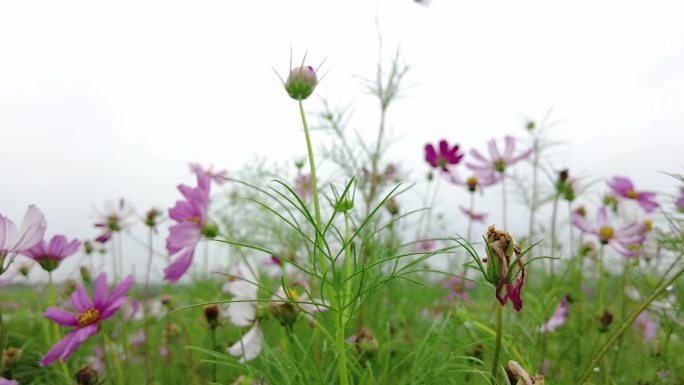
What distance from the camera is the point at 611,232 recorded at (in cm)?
110

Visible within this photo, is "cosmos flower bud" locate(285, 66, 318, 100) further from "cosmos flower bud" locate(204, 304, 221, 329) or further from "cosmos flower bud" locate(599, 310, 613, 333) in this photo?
"cosmos flower bud" locate(599, 310, 613, 333)

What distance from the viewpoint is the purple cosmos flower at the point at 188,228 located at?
795 millimetres

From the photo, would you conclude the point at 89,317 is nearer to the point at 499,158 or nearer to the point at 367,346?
the point at 367,346

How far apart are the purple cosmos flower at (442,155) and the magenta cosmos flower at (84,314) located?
79 centimetres

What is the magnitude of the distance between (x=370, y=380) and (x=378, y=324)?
847 millimetres

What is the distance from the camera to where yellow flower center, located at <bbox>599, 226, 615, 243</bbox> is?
1094 mm

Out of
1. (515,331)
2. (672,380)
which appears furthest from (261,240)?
(672,380)

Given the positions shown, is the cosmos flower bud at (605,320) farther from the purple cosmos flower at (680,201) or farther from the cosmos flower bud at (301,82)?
the cosmos flower bud at (301,82)

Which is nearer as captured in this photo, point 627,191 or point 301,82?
point 301,82

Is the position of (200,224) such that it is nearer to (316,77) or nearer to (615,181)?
(316,77)

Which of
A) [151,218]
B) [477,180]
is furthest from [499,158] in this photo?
[151,218]

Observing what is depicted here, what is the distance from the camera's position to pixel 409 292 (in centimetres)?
175

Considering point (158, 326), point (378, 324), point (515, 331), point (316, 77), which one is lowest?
point (158, 326)

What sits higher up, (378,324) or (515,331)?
(515,331)
